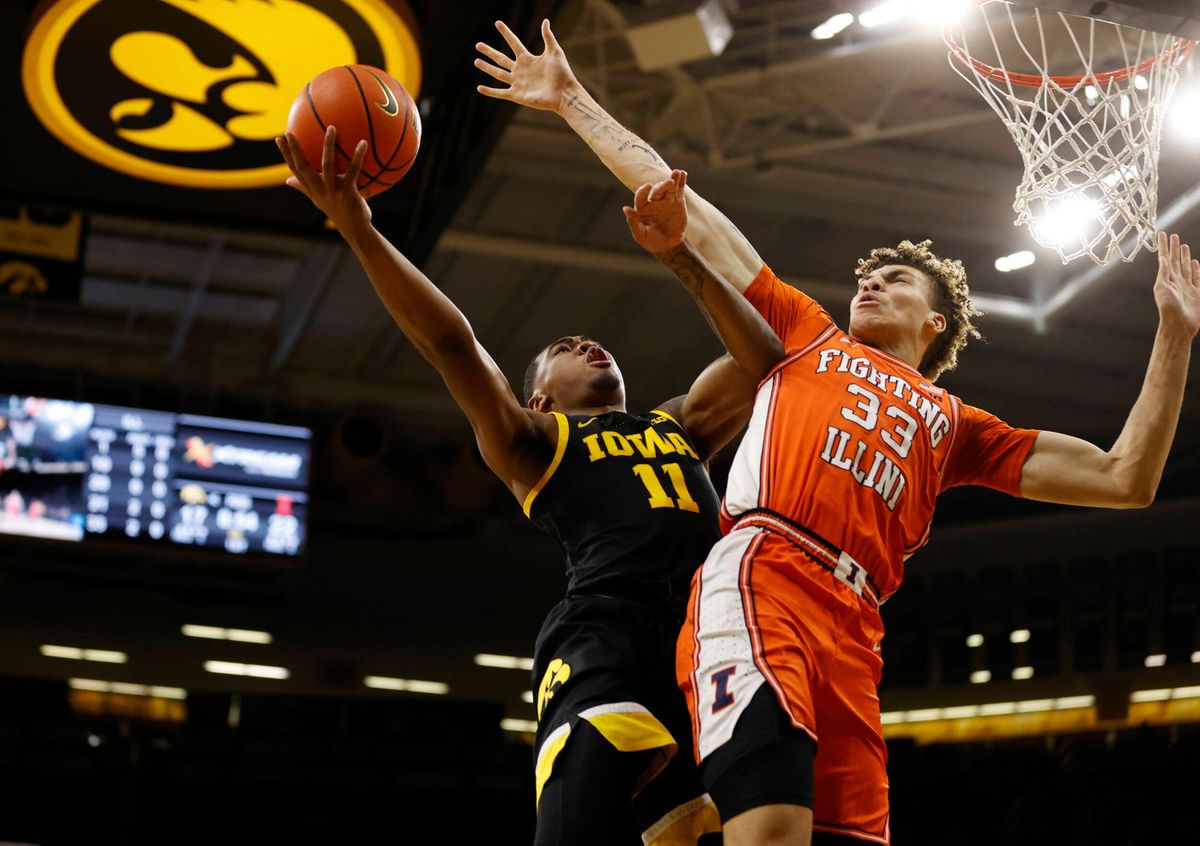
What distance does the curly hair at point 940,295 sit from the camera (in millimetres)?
3895

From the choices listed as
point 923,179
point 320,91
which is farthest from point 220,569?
point 320,91

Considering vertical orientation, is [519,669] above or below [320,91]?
above

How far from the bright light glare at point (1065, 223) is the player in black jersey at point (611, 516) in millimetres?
1605

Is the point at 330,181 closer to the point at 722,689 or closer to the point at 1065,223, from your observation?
the point at 722,689

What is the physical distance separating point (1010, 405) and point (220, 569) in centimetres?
842

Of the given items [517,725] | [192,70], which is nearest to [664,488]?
[192,70]

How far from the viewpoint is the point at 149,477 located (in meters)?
10.9

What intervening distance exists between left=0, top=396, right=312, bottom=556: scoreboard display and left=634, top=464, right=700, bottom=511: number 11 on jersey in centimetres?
784

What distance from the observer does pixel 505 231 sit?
40.4 feet

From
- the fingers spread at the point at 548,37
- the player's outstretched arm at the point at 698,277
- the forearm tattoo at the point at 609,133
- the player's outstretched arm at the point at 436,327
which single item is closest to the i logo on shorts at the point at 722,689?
the player's outstretched arm at the point at 698,277

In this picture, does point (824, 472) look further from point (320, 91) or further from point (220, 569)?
point (220, 569)

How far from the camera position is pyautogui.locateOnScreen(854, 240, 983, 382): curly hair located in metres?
3.89

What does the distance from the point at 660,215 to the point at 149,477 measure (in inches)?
337

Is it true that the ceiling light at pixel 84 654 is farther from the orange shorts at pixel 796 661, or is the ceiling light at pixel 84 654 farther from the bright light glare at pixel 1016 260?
the orange shorts at pixel 796 661
